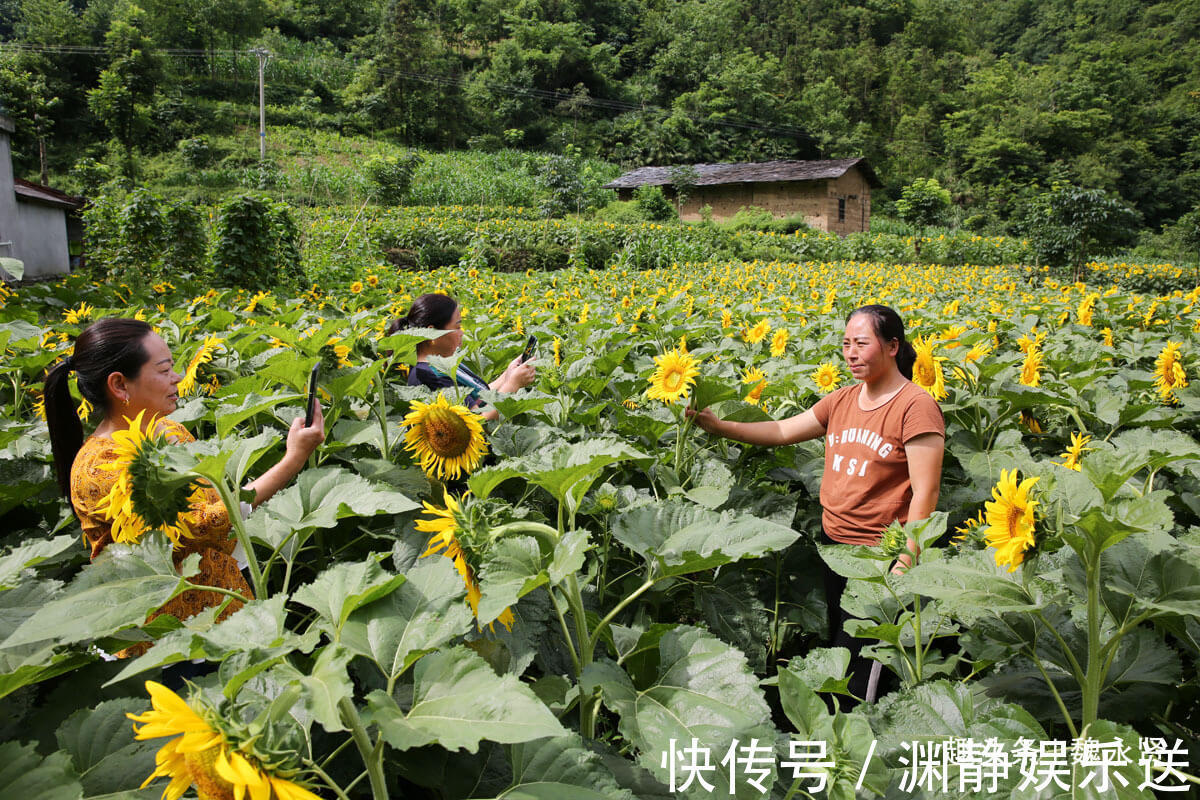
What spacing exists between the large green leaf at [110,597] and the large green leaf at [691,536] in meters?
0.70

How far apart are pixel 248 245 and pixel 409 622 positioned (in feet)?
24.4

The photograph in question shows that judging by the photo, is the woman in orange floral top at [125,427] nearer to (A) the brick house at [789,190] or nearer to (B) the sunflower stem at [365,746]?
(B) the sunflower stem at [365,746]

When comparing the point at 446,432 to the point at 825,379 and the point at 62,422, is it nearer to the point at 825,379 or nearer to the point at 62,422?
the point at 62,422

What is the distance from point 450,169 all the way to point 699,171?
1258cm

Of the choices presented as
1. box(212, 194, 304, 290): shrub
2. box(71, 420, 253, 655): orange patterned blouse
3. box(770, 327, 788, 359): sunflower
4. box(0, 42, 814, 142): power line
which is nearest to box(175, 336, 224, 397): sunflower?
box(71, 420, 253, 655): orange patterned blouse

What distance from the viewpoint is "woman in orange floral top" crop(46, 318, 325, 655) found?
4.62 ft

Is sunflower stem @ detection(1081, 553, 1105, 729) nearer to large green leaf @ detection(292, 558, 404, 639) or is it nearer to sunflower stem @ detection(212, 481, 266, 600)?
large green leaf @ detection(292, 558, 404, 639)

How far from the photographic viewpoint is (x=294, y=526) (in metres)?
1.15

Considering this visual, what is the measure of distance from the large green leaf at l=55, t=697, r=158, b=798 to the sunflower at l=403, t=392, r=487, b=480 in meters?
0.75

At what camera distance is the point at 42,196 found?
16.2 meters

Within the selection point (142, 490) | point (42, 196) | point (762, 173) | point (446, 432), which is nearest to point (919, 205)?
point (762, 173)

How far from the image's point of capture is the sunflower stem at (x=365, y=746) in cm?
66

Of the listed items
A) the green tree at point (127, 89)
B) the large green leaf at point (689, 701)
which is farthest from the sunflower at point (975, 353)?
the green tree at point (127, 89)

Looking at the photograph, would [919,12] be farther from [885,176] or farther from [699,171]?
[699,171]
